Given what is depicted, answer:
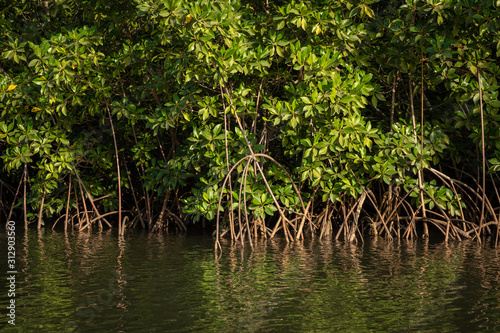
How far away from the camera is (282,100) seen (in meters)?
11.6

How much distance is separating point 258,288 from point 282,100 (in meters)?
4.89

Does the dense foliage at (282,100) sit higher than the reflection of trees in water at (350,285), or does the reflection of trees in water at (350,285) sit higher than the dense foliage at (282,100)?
the dense foliage at (282,100)

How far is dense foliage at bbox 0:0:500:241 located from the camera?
33.3 feet

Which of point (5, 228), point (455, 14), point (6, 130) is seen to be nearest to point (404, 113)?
point (455, 14)

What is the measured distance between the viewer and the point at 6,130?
12.1 m

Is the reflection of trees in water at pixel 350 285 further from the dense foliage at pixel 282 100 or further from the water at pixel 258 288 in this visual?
the dense foliage at pixel 282 100

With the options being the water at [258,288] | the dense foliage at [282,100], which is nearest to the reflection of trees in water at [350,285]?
the water at [258,288]

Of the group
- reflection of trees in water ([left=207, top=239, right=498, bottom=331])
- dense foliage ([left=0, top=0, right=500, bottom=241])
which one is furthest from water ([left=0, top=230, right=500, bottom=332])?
dense foliage ([left=0, top=0, right=500, bottom=241])

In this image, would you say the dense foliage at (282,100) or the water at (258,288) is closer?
the water at (258,288)

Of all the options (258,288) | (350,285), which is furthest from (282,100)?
(258,288)

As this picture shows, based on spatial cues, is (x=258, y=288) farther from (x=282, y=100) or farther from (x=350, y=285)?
(x=282, y=100)

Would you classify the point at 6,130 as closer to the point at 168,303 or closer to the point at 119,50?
the point at 119,50

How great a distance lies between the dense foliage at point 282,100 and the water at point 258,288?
995mm

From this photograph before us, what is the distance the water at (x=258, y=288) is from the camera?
19.4 feet
